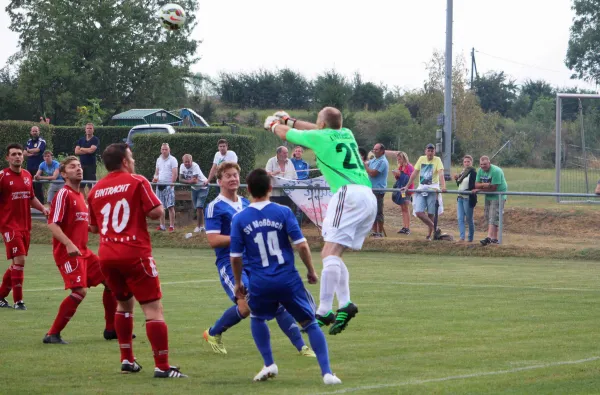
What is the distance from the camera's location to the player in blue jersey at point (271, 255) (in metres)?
7.96

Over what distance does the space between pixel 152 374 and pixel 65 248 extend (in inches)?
111

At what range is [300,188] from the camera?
22750 millimetres

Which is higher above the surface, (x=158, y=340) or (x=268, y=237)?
(x=268, y=237)

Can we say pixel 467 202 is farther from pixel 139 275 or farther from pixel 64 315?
pixel 139 275

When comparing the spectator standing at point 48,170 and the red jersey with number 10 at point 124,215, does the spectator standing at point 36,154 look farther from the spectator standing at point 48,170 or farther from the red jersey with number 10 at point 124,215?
the red jersey with number 10 at point 124,215

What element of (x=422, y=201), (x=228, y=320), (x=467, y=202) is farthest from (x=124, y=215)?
(x=422, y=201)

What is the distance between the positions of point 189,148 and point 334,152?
59.9 feet

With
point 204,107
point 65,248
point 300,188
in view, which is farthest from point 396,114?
point 65,248

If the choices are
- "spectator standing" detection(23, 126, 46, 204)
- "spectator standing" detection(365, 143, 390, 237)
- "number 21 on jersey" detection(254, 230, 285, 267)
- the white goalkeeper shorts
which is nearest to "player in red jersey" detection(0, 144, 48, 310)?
the white goalkeeper shorts

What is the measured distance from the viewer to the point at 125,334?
870 cm

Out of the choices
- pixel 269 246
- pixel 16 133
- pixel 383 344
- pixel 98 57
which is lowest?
pixel 383 344

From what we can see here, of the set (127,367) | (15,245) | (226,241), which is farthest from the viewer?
(15,245)

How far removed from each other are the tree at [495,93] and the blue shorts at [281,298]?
79.5m

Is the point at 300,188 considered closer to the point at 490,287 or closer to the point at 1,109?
the point at 490,287
